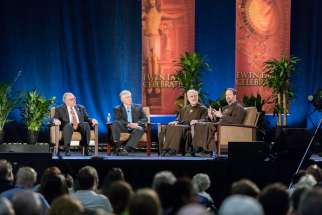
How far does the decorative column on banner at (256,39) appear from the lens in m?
11.7

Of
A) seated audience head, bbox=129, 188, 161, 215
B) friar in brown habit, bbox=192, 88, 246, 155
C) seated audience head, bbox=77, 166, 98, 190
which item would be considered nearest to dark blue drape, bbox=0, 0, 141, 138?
friar in brown habit, bbox=192, 88, 246, 155

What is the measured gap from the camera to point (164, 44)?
39.1ft

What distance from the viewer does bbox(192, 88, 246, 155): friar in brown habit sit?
993 centimetres

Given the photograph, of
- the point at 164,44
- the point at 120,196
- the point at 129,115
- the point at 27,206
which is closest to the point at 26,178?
the point at 120,196

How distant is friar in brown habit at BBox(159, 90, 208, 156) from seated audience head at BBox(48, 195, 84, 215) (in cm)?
675

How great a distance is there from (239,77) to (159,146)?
2217 millimetres

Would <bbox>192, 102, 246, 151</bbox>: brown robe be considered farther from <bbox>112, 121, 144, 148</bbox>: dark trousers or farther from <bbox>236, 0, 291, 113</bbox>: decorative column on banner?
<bbox>236, 0, 291, 113</bbox>: decorative column on banner

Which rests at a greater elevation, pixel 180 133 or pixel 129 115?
pixel 129 115

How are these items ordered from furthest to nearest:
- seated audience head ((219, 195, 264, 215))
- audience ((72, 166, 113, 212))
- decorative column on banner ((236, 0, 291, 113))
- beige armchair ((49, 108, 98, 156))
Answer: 1. decorative column on banner ((236, 0, 291, 113))
2. beige armchair ((49, 108, 98, 156))
3. audience ((72, 166, 113, 212))
4. seated audience head ((219, 195, 264, 215))

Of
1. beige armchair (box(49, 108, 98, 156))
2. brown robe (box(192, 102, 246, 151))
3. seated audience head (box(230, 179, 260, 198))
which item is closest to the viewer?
seated audience head (box(230, 179, 260, 198))

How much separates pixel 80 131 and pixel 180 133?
4.59 ft

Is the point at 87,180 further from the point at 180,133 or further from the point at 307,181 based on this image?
the point at 180,133

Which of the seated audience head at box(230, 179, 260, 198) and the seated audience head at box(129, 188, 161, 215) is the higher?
the seated audience head at box(129, 188, 161, 215)

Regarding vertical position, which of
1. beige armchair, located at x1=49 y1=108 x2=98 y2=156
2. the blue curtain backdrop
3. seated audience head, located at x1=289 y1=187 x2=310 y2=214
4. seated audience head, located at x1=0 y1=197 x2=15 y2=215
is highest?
the blue curtain backdrop
